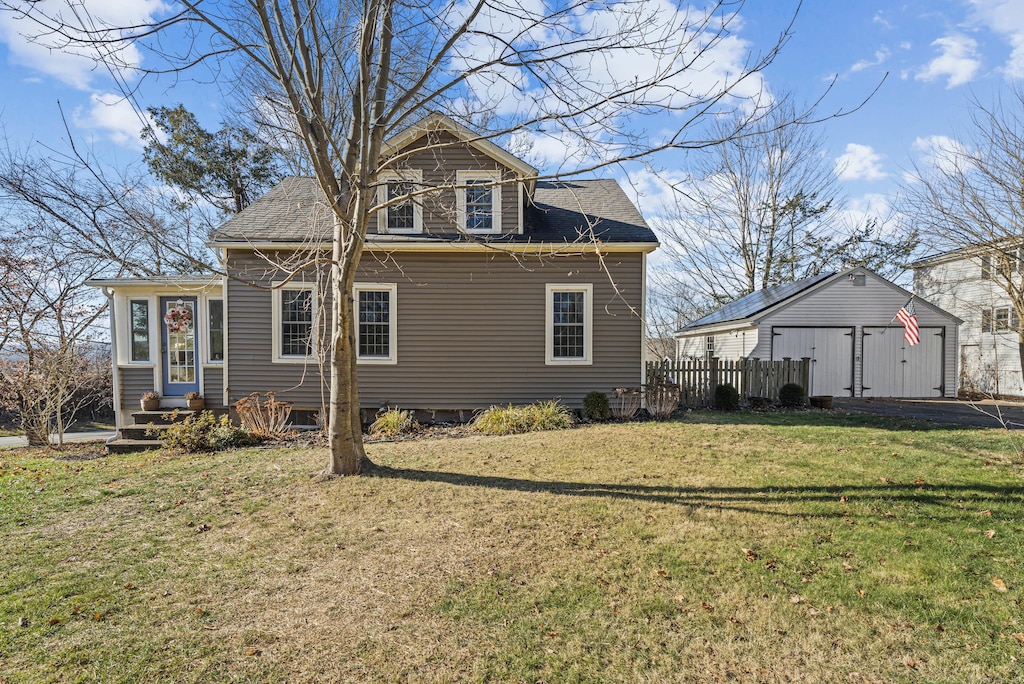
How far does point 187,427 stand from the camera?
30.4 feet

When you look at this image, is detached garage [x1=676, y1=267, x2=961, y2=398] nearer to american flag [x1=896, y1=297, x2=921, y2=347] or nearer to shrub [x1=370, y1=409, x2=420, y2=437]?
american flag [x1=896, y1=297, x2=921, y2=347]

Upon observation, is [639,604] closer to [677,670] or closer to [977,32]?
[677,670]

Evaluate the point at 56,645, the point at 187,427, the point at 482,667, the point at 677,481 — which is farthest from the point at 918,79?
the point at 187,427

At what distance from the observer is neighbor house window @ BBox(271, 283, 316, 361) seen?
11.0m

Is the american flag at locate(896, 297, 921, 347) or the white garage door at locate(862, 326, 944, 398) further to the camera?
the white garage door at locate(862, 326, 944, 398)

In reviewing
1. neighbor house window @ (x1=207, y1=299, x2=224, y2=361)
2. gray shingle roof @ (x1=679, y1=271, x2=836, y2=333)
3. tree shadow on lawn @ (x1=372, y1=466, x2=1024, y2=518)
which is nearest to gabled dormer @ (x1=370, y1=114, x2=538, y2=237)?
neighbor house window @ (x1=207, y1=299, x2=224, y2=361)

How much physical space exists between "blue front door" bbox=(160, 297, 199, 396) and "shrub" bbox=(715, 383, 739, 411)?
40.8 ft

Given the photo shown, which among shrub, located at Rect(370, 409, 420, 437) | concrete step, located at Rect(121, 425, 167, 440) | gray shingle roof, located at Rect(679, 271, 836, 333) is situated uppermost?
gray shingle roof, located at Rect(679, 271, 836, 333)

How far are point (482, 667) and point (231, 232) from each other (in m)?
10.6

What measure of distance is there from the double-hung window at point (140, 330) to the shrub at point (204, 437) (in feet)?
10.5

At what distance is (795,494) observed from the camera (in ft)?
18.3

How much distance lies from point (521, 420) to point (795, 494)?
5288 mm

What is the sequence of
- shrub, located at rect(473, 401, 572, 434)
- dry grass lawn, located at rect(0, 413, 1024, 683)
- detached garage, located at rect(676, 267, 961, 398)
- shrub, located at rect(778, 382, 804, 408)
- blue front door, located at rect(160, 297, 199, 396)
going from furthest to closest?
detached garage, located at rect(676, 267, 961, 398), shrub, located at rect(778, 382, 804, 408), blue front door, located at rect(160, 297, 199, 396), shrub, located at rect(473, 401, 572, 434), dry grass lawn, located at rect(0, 413, 1024, 683)

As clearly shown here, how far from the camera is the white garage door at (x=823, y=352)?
15969 mm
